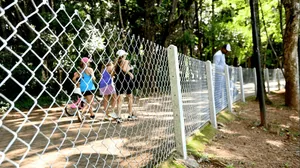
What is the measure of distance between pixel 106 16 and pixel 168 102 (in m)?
12.8

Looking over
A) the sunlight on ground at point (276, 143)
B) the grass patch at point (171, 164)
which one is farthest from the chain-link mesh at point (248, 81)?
the grass patch at point (171, 164)

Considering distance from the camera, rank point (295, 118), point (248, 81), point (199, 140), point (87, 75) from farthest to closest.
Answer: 1. point (248, 81)
2. point (295, 118)
3. point (87, 75)
4. point (199, 140)

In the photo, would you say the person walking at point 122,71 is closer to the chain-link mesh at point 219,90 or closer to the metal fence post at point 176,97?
the metal fence post at point 176,97

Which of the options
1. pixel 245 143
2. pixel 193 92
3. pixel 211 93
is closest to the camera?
pixel 193 92

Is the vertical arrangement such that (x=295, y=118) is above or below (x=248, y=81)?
below

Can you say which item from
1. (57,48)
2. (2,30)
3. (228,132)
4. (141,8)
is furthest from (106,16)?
(228,132)

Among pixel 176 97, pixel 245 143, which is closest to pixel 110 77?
pixel 176 97

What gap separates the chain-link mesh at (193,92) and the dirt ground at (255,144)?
50 centimetres

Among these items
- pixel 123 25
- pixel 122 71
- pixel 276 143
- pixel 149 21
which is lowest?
pixel 276 143

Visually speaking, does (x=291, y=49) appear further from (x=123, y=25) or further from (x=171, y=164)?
(x=123, y=25)

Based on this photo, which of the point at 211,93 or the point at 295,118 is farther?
the point at 295,118

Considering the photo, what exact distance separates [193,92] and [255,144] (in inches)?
67.9

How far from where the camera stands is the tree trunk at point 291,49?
890 centimetres

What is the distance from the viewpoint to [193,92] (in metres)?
5.46
